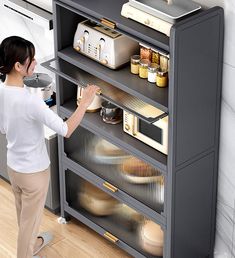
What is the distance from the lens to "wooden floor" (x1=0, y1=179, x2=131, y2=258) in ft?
13.8

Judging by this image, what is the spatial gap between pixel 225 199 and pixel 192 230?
0.74 ft

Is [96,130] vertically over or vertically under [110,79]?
under

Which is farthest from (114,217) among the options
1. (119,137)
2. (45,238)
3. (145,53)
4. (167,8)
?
(167,8)

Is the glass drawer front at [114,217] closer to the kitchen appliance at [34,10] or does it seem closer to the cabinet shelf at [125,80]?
the cabinet shelf at [125,80]

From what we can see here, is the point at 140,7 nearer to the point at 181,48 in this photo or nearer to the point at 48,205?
the point at 181,48

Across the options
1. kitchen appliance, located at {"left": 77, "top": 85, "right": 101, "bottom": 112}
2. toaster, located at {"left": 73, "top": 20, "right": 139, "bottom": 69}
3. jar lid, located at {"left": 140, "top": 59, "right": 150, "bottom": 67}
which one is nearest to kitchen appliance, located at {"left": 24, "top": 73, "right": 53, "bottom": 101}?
kitchen appliance, located at {"left": 77, "top": 85, "right": 101, "bottom": 112}

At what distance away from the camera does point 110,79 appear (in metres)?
3.66

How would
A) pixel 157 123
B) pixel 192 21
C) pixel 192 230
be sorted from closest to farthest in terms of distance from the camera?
1. pixel 192 21
2. pixel 157 123
3. pixel 192 230

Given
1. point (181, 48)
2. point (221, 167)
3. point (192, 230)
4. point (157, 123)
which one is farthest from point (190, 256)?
point (181, 48)

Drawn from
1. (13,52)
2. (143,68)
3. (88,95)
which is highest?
(13,52)

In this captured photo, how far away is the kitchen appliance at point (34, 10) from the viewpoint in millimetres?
4270

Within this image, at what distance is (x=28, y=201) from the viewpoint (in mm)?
3791

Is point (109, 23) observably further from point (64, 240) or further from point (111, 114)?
point (64, 240)

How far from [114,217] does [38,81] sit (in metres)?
0.91
